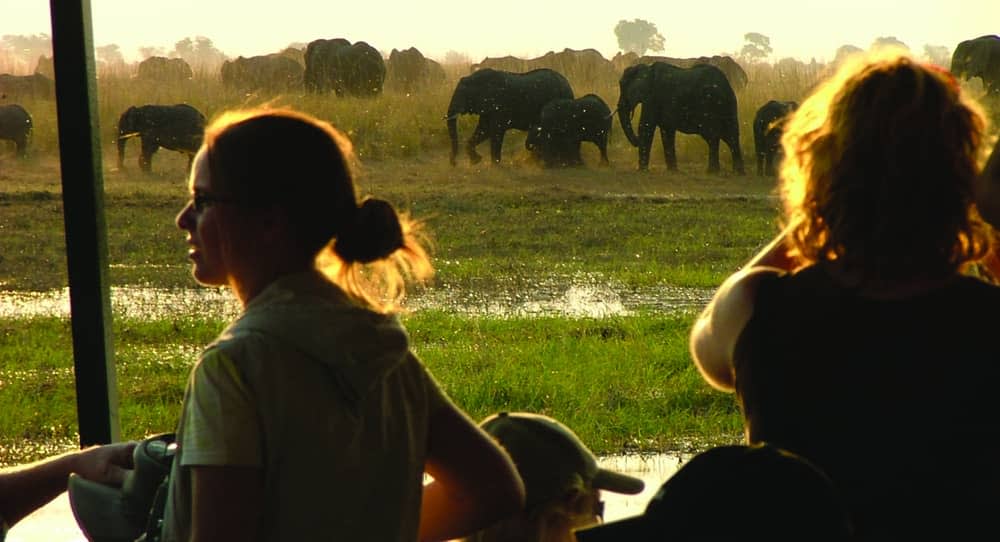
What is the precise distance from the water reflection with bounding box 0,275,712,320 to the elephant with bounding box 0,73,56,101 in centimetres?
108

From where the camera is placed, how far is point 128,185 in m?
7.43

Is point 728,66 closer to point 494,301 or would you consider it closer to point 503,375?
point 494,301

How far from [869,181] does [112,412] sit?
1360 mm

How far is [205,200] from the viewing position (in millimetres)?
1519

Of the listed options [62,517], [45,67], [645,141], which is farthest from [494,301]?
[62,517]

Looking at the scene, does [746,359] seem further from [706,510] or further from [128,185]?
[128,185]

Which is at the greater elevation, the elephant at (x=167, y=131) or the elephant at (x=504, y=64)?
the elephant at (x=504, y=64)

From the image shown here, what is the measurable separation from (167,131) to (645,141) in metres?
2.26

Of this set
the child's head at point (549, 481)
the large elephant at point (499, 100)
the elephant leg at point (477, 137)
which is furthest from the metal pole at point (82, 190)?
the elephant leg at point (477, 137)

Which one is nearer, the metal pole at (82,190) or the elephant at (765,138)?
the metal pole at (82,190)

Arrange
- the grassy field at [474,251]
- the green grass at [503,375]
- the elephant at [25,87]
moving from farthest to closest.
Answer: the elephant at [25,87]
the grassy field at [474,251]
the green grass at [503,375]

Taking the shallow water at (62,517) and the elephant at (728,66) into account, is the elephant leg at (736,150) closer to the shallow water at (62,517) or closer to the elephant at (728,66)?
the elephant at (728,66)

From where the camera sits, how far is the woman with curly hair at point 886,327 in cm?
147

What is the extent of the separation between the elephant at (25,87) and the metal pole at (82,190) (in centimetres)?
510
